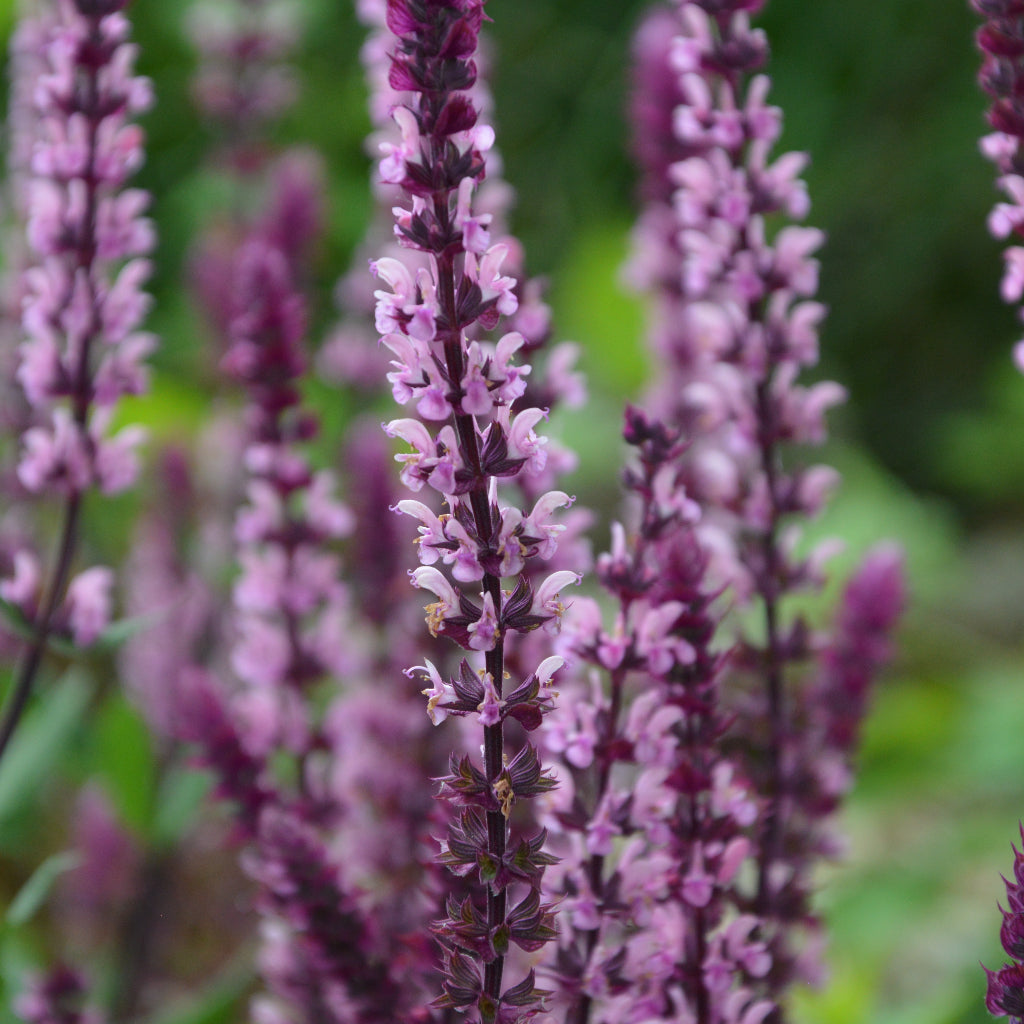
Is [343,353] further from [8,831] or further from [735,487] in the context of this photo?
[735,487]

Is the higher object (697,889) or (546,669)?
(546,669)

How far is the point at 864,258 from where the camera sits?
3.81 m

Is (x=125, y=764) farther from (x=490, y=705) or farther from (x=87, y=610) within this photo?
(x=490, y=705)

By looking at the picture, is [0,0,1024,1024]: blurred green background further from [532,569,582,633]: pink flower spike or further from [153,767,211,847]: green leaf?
[532,569,582,633]: pink flower spike

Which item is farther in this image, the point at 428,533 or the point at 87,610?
the point at 87,610

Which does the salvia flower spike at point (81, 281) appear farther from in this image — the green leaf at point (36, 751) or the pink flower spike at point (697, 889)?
the pink flower spike at point (697, 889)

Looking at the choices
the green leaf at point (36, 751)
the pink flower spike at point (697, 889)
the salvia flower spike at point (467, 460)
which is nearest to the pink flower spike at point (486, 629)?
the salvia flower spike at point (467, 460)

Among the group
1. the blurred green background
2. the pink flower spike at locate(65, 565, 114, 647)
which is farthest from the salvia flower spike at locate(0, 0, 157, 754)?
the blurred green background

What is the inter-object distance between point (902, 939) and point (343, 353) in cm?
118

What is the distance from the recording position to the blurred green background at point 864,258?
103 inches

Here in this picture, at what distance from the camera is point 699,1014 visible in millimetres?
722

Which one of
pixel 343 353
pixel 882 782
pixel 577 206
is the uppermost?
pixel 577 206

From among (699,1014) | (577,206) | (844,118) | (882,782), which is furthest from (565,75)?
(699,1014)

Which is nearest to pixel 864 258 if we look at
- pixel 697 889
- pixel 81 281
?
pixel 81 281
